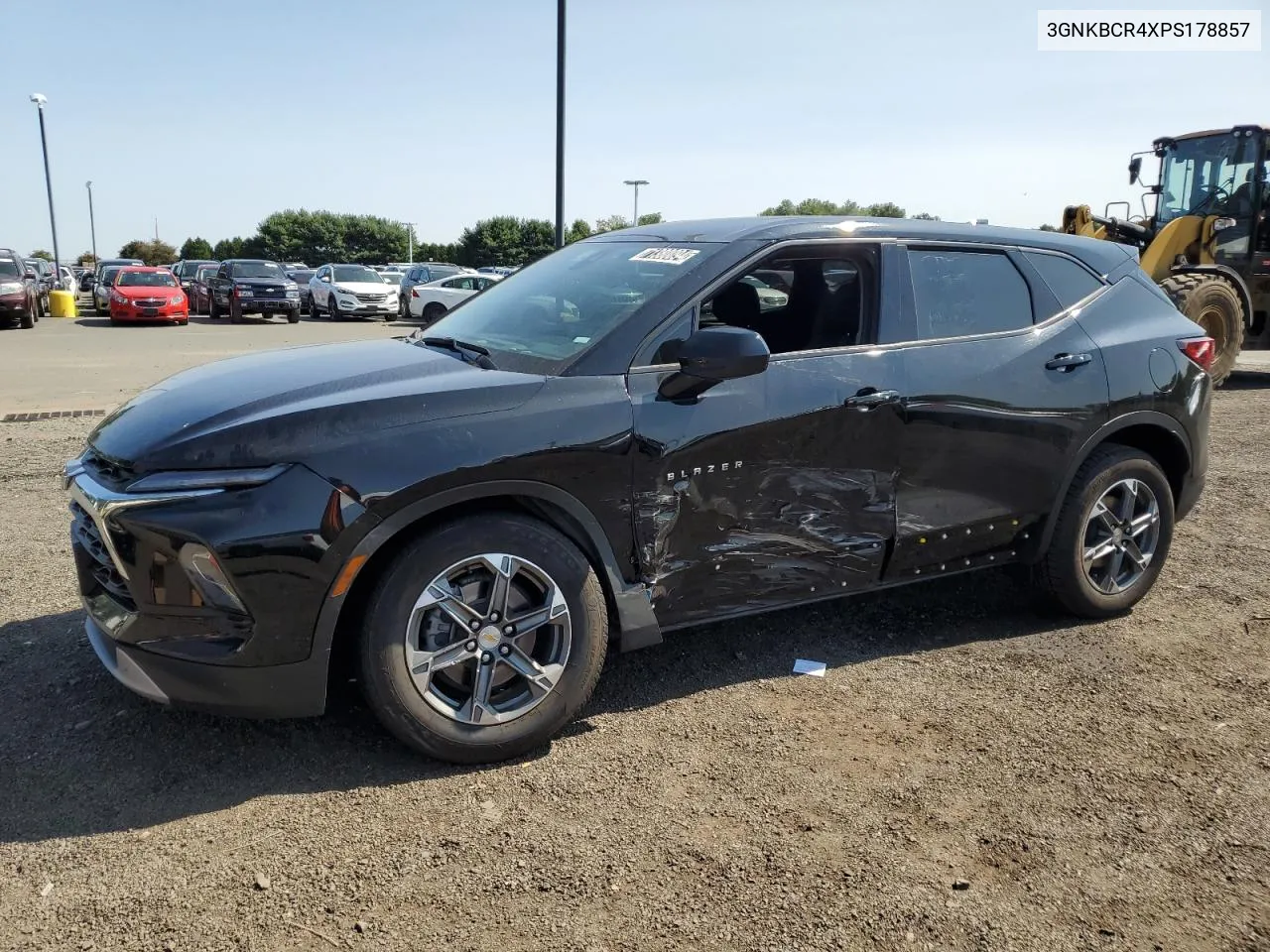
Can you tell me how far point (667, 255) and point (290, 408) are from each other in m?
1.61

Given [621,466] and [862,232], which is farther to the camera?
[862,232]

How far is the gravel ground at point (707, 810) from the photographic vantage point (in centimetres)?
248

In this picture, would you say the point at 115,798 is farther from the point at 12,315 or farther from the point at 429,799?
the point at 12,315

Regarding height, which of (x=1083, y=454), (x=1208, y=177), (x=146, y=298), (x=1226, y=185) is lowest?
(x=1083, y=454)

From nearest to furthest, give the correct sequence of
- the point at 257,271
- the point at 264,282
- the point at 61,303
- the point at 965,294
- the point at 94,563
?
the point at 94,563 < the point at 965,294 < the point at 264,282 < the point at 257,271 < the point at 61,303

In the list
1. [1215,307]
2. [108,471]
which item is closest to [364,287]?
[1215,307]

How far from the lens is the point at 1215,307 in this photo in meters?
12.1

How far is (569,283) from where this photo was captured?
4039 millimetres

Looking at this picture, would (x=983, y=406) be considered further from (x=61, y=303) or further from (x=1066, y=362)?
(x=61, y=303)

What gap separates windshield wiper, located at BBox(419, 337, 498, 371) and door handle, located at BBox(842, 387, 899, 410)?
135 centimetres

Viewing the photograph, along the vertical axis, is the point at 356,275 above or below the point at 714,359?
above

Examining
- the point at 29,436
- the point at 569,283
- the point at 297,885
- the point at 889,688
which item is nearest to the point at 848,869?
the point at 889,688

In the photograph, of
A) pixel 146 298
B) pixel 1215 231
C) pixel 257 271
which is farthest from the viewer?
pixel 257 271

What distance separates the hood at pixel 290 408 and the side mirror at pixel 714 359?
1.62ft
